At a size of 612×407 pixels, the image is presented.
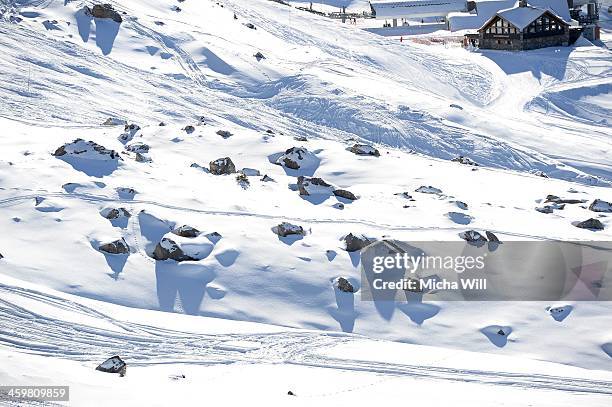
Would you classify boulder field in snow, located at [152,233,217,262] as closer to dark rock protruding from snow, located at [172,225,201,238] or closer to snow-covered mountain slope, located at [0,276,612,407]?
dark rock protruding from snow, located at [172,225,201,238]

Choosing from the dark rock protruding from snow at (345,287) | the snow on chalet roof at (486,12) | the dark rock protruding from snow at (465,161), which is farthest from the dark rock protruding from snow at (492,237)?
the snow on chalet roof at (486,12)

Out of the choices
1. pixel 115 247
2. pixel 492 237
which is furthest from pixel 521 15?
pixel 115 247

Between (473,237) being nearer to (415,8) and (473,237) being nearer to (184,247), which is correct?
(184,247)

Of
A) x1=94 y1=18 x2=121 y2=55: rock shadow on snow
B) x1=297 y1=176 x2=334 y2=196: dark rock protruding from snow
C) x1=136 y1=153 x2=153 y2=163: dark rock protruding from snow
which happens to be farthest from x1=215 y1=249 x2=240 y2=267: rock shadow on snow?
x1=94 y1=18 x2=121 y2=55: rock shadow on snow

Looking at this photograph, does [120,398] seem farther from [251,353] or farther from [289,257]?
[289,257]

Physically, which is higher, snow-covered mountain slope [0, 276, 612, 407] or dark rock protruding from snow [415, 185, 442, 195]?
Result: snow-covered mountain slope [0, 276, 612, 407]
